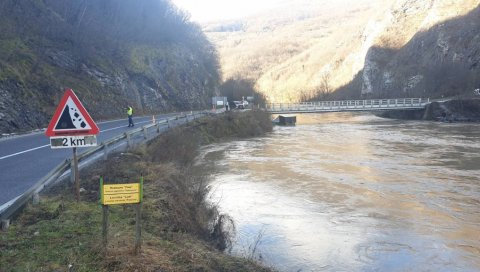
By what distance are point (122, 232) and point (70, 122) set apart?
2.33 meters

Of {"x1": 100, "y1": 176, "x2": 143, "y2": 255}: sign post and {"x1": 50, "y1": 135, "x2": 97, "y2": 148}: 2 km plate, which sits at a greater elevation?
{"x1": 50, "y1": 135, "x2": 97, "y2": 148}: 2 km plate

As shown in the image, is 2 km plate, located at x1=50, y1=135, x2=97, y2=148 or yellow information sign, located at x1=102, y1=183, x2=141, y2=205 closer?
yellow information sign, located at x1=102, y1=183, x2=141, y2=205

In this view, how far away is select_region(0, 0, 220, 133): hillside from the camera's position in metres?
26.6

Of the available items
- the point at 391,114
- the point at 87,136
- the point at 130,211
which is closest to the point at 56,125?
the point at 87,136

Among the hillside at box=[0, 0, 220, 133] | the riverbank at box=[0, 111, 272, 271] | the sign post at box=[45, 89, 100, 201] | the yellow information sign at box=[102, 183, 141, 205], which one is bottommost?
the riverbank at box=[0, 111, 272, 271]

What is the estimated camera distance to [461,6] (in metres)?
91.5

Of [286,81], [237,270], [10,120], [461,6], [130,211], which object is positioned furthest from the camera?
[286,81]

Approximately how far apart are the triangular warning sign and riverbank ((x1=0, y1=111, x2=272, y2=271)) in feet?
4.39

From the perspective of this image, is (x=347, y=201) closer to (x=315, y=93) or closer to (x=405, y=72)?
(x=405, y=72)

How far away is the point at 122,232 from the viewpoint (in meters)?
6.97

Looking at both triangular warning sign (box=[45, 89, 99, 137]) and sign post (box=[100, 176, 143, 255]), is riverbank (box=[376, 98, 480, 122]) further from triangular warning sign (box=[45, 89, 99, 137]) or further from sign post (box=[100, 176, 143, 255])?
sign post (box=[100, 176, 143, 255])

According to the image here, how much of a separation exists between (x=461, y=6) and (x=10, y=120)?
94399mm

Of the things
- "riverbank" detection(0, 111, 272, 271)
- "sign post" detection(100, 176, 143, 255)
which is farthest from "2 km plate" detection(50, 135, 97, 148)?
"sign post" detection(100, 176, 143, 255)

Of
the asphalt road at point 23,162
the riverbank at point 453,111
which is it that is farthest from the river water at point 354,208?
the riverbank at point 453,111
